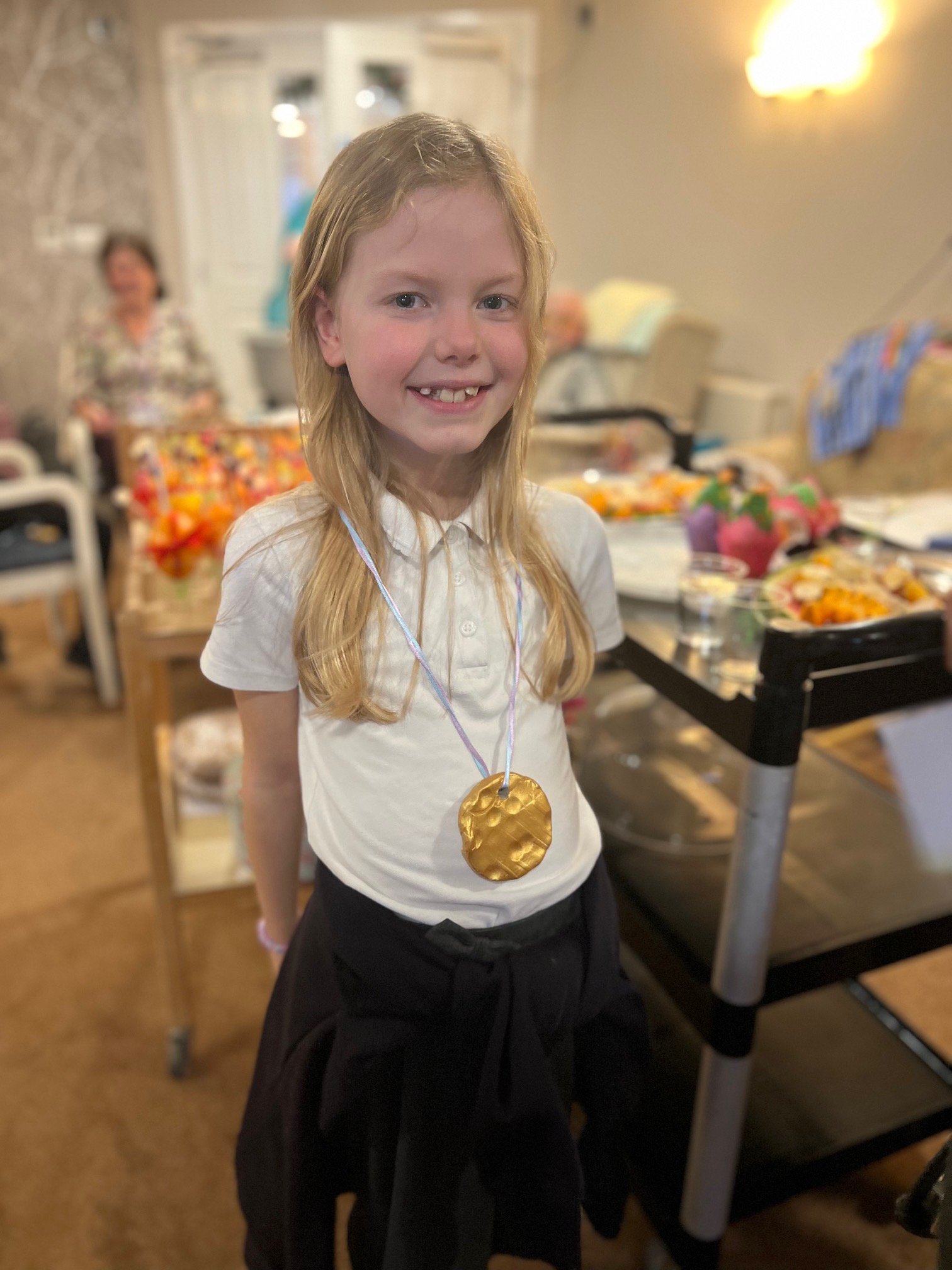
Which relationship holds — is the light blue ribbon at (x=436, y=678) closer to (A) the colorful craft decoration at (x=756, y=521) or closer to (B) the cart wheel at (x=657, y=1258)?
(A) the colorful craft decoration at (x=756, y=521)

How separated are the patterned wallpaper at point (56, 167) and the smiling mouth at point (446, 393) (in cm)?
538

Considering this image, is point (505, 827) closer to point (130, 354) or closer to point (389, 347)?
point (389, 347)

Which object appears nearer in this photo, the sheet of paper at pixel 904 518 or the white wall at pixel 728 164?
the sheet of paper at pixel 904 518

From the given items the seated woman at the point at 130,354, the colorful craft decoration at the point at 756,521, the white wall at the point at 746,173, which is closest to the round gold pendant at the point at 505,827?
the colorful craft decoration at the point at 756,521

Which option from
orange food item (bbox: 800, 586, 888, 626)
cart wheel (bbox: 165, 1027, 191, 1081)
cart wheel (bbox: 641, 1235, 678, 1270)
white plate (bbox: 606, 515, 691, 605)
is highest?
orange food item (bbox: 800, 586, 888, 626)

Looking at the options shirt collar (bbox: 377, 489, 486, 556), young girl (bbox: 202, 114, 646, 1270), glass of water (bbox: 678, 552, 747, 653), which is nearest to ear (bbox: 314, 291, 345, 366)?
young girl (bbox: 202, 114, 646, 1270)

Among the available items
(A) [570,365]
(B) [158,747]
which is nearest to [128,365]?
(A) [570,365]

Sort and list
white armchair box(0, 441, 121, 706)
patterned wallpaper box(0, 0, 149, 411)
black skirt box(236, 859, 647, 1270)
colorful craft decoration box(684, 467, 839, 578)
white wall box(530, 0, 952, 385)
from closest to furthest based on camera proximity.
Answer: black skirt box(236, 859, 647, 1270) → colorful craft decoration box(684, 467, 839, 578) → white armchair box(0, 441, 121, 706) → white wall box(530, 0, 952, 385) → patterned wallpaper box(0, 0, 149, 411)

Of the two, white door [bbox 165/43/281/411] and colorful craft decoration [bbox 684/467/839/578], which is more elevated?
white door [bbox 165/43/281/411]

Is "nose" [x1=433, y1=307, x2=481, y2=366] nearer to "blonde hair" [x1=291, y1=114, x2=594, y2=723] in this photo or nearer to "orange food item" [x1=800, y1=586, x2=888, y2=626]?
"blonde hair" [x1=291, y1=114, x2=594, y2=723]

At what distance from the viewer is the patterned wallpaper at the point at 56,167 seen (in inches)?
193

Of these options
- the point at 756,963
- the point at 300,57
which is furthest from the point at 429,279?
the point at 300,57

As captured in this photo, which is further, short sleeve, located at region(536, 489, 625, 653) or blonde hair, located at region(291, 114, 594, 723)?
Answer: short sleeve, located at region(536, 489, 625, 653)

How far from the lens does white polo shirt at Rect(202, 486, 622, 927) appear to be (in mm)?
776
